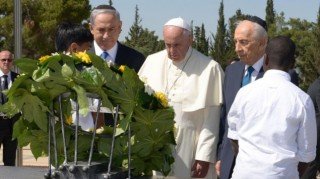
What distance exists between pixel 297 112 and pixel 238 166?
0.41 metres

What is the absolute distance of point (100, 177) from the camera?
304 cm

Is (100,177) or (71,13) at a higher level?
(71,13)

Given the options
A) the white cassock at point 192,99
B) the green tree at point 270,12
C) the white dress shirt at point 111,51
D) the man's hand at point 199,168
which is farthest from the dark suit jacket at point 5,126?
the green tree at point 270,12

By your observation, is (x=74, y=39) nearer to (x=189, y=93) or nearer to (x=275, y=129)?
(x=189, y=93)

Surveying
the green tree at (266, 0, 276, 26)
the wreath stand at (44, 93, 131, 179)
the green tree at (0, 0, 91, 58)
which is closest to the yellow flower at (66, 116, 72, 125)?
the wreath stand at (44, 93, 131, 179)

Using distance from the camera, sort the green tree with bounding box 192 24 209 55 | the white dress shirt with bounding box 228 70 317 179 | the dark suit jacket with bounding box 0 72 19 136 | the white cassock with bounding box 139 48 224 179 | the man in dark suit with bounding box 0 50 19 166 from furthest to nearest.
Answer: the green tree with bounding box 192 24 209 55 < the dark suit jacket with bounding box 0 72 19 136 < the man in dark suit with bounding box 0 50 19 166 < the white cassock with bounding box 139 48 224 179 < the white dress shirt with bounding box 228 70 317 179

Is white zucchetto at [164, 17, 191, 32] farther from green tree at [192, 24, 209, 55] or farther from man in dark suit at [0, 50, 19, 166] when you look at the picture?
green tree at [192, 24, 209, 55]

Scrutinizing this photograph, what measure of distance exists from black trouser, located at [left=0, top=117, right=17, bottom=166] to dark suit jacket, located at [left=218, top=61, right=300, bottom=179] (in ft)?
22.6

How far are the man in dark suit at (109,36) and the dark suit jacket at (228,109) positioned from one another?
0.74 meters

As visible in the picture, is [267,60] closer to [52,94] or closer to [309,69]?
[52,94]

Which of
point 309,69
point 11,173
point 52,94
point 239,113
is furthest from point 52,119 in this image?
point 309,69

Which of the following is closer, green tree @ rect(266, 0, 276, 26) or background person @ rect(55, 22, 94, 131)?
background person @ rect(55, 22, 94, 131)

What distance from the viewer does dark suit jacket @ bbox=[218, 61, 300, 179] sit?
4551 mm

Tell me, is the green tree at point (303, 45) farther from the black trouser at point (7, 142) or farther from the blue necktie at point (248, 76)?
the blue necktie at point (248, 76)
